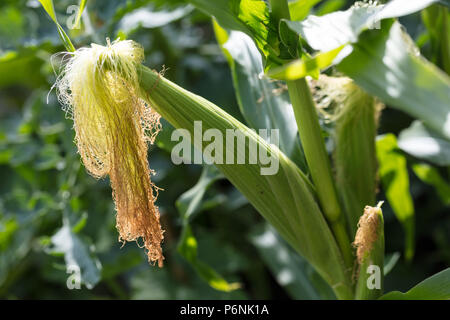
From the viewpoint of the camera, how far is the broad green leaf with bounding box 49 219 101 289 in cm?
59

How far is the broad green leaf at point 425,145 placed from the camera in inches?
26.5

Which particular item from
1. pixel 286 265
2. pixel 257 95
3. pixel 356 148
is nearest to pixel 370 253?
pixel 356 148

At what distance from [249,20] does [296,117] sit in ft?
0.35

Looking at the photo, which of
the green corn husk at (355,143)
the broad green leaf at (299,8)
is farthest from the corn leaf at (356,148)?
the broad green leaf at (299,8)

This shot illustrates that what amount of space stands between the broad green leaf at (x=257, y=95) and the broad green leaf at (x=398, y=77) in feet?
0.62

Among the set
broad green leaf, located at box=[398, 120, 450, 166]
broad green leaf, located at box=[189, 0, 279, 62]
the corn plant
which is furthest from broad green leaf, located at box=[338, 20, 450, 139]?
broad green leaf, located at box=[398, 120, 450, 166]

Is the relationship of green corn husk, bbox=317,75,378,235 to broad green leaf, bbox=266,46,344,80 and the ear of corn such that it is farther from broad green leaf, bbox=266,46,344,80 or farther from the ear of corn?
broad green leaf, bbox=266,46,344,80

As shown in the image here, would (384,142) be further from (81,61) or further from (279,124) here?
(81,61)

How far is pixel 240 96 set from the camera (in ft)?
1.99

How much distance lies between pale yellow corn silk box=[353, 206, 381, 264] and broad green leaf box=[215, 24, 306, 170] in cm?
11

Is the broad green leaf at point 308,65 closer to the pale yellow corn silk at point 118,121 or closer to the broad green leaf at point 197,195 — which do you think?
the pale yellow corn silk at point 118,121

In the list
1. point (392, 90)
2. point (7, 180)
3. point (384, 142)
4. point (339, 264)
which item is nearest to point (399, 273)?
point (384, 142)

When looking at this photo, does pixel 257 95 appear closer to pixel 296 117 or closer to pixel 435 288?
pixel 296 117
